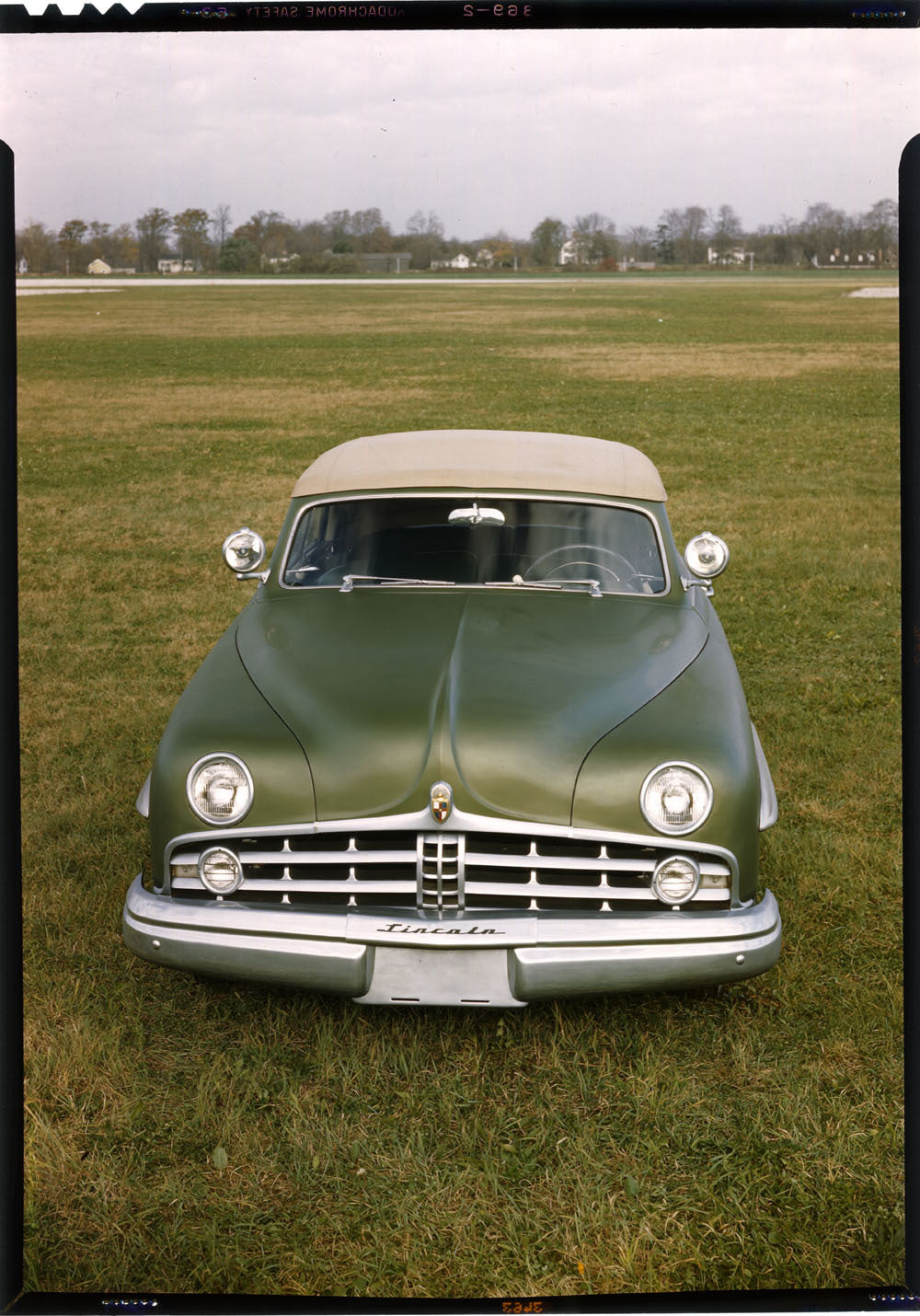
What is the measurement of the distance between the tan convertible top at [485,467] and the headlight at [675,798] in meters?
1.55

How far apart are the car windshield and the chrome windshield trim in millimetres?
12

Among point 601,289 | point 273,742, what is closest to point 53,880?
point 273,742

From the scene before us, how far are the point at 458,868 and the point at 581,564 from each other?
5.38 ft

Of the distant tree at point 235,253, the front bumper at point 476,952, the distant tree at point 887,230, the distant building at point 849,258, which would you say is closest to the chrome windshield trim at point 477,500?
the distant building at point 849,258

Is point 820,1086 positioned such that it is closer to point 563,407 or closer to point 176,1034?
point 176,1034

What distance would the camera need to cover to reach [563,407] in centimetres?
1961

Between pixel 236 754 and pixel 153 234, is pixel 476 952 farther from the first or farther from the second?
pixel 153 234

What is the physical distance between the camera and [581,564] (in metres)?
4.46

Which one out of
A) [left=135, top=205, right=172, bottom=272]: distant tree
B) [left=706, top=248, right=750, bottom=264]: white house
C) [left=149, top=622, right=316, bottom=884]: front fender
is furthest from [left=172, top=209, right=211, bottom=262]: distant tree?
[left=149, top=622, right=316, bottom=884]: front fender

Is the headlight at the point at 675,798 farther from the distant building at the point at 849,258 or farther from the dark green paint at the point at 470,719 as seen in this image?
the distant building at the point at 849,258

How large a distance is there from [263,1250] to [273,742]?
1284 millimetres

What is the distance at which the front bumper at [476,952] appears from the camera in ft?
10.1

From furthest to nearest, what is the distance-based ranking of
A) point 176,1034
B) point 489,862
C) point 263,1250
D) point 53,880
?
1. point 53,880
2. point 176,1034
3. point 489,862
4. point 263,1250

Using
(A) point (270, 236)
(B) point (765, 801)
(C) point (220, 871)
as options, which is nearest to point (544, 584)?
(B) point (765, 801)
